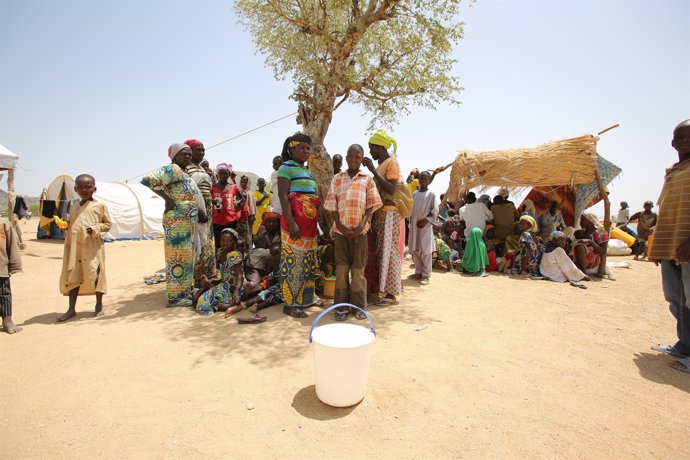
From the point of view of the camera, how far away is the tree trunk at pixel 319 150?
586 centimetres

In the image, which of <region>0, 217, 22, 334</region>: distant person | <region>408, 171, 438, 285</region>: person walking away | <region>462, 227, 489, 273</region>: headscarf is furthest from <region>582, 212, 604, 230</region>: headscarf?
<region>0, 217, 22, 334</region>: distant person

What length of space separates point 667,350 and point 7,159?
13.7 m

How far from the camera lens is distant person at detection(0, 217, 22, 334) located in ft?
11.8

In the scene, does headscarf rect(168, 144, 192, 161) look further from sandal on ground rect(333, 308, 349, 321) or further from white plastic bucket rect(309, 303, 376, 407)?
white plastic bucket rect(309, 303, 376, 407)

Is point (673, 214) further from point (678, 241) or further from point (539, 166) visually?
point (539, 166)

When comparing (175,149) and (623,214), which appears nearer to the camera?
(175,149)

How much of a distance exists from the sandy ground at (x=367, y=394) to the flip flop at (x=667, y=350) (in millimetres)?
128

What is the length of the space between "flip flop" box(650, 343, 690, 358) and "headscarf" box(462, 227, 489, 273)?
3.45m

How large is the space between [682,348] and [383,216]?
322cm

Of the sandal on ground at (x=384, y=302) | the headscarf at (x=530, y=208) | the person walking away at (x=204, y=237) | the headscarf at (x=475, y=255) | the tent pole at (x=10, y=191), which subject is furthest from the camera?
the tent pole at (x=10, y=191)

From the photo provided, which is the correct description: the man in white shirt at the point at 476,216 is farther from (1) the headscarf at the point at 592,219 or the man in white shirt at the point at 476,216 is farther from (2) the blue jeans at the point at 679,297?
(2) the blue jeans at the point at 679,297

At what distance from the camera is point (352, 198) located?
3945 millimetres

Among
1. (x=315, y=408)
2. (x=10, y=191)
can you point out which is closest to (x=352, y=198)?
(x=315, y=408)

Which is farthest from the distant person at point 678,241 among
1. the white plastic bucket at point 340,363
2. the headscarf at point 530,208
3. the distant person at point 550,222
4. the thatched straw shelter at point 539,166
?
the headscarf at point 530,208
